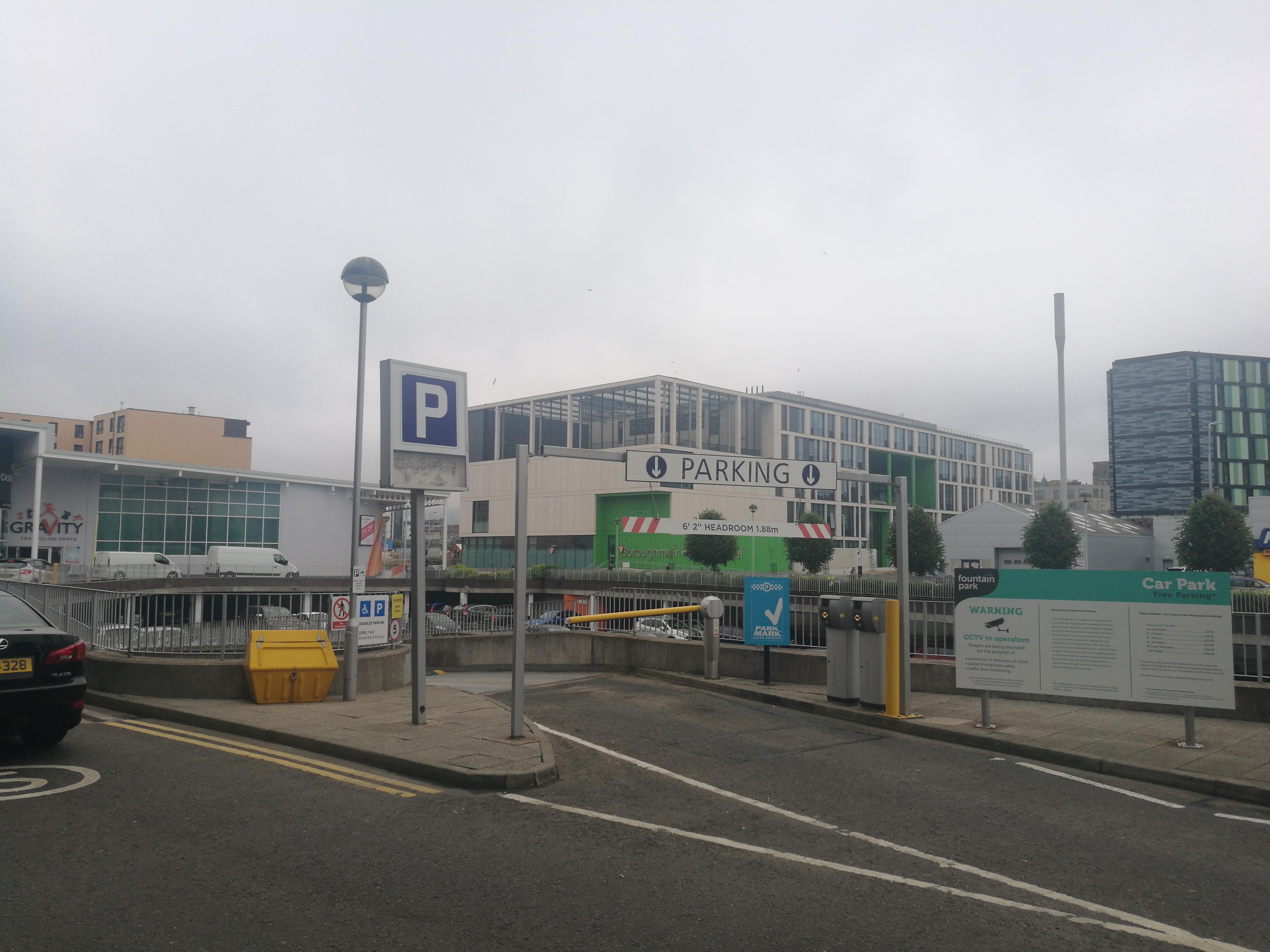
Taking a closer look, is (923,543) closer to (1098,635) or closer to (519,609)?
(1098,635)

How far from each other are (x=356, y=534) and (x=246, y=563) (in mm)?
46964

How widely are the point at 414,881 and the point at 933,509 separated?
9194cm

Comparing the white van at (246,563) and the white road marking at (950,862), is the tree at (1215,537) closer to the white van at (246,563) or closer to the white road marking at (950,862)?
the white road marking at (950,862)

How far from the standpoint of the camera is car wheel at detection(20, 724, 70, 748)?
8.36 m

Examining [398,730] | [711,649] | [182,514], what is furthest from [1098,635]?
[182,514]

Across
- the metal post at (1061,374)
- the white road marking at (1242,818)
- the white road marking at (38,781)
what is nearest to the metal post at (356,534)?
the white road marking at (38,781)

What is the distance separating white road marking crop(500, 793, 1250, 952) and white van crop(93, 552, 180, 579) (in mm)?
48019

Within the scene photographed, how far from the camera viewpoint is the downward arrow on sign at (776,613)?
13.8 metres

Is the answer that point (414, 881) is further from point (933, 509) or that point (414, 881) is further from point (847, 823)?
point (933, 509)

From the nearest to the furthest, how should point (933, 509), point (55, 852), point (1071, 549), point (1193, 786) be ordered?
point (55, 852)
point (1193, 786)
point (1071, 549)
point (933, 509)

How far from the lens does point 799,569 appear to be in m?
65.9

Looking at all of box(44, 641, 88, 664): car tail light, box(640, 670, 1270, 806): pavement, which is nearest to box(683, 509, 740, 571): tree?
box(640, 670, 1270, 806): pavement

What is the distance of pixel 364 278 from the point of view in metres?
12.4

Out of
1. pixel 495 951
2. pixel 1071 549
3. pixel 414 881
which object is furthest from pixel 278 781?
pixel 1071 549
